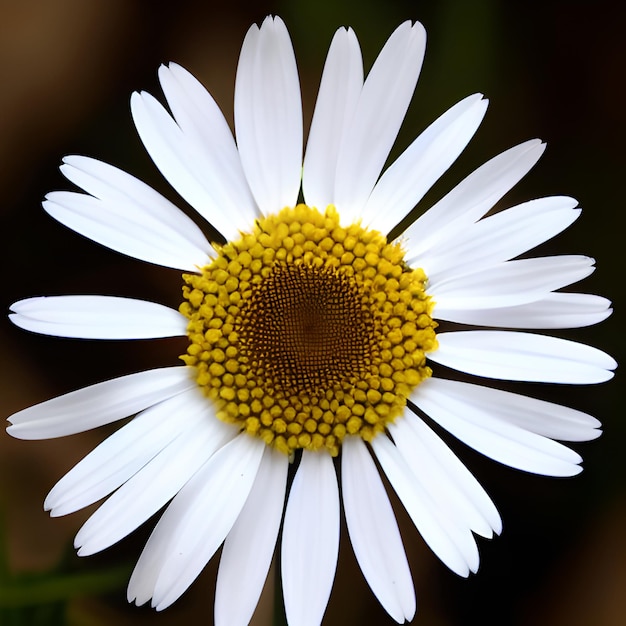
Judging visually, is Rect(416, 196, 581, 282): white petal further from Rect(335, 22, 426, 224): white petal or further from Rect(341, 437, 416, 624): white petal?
Rect(341, 437, 416, 624): white petal

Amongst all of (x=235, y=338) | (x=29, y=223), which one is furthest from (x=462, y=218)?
(x=29, y=223)

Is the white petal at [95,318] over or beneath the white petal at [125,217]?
beneath

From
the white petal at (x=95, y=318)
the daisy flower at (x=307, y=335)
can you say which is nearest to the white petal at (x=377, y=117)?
the daisy flower at (x=307, y=335)

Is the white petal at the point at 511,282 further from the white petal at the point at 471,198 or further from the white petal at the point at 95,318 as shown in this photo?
the white petal at the point at 95,318

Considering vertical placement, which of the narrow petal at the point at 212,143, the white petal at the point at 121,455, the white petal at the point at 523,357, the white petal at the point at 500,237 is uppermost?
the narrow petal at the point at 212,143

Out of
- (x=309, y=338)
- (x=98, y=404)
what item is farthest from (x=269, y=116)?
(x=98, y=404)

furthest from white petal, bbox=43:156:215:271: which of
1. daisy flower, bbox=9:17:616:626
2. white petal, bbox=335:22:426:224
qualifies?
white petal, bbox=335:22:426:224

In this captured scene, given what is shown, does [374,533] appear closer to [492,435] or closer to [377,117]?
[492,435]

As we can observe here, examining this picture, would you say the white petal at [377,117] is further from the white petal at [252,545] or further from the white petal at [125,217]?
the white petal at [252,545]
